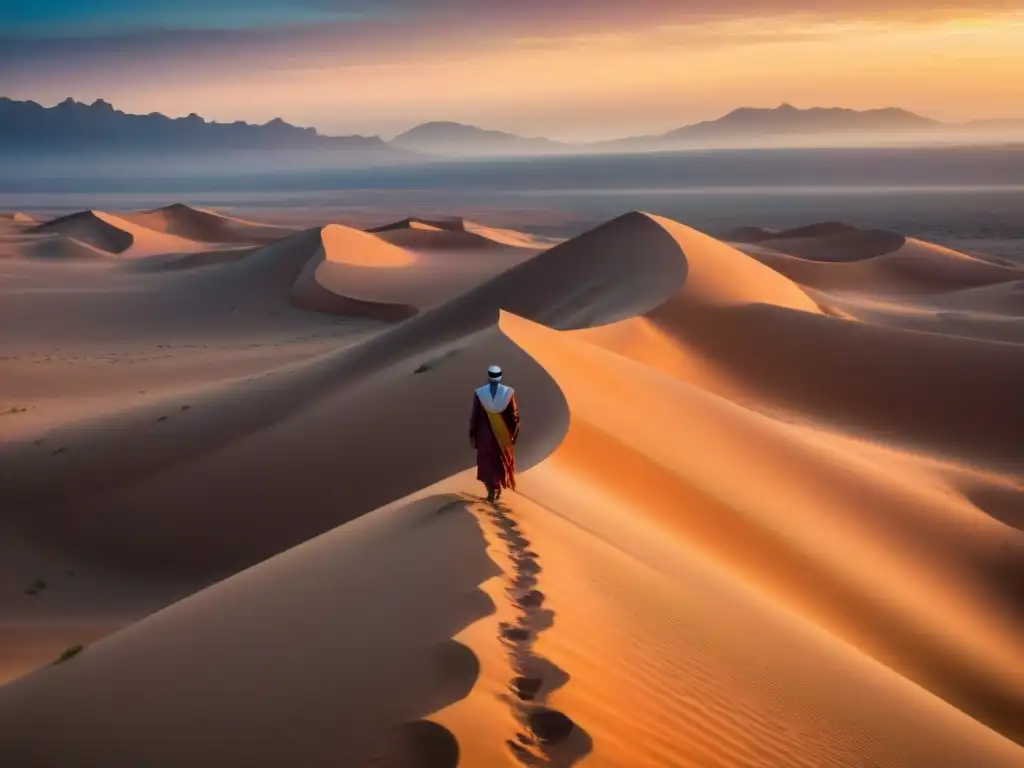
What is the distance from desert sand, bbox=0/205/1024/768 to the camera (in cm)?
491

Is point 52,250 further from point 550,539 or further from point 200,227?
point 550,539

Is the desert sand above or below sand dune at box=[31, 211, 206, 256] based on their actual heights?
above

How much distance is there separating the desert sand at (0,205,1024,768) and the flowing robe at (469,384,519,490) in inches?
10.4

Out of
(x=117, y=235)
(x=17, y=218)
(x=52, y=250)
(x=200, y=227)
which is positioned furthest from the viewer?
(x=17, y=218)

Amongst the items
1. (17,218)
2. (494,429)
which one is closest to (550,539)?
(494,429)

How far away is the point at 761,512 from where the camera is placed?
419 inches

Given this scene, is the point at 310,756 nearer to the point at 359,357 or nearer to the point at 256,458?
the point at 256,458

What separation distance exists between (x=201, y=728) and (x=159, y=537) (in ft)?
28.6

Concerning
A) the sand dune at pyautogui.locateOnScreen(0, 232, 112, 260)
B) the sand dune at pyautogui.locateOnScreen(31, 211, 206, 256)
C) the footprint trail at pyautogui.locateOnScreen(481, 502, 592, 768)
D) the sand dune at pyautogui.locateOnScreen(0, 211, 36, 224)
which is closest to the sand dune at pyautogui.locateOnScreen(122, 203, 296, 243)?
the sand dune at pyautogui.locateOnScreen(31, 211, 206, 256)

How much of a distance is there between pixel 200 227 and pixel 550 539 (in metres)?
68.4

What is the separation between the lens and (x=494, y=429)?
280 inches

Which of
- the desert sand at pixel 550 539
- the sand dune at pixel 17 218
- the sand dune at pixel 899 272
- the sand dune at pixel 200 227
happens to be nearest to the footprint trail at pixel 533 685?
the desert sand at pixel 550 539

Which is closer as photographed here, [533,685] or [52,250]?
[533,685]

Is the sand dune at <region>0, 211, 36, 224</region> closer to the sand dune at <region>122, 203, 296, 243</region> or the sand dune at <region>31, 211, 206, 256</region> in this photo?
the sand dune at <region>122, 203, 296, 243</region>
